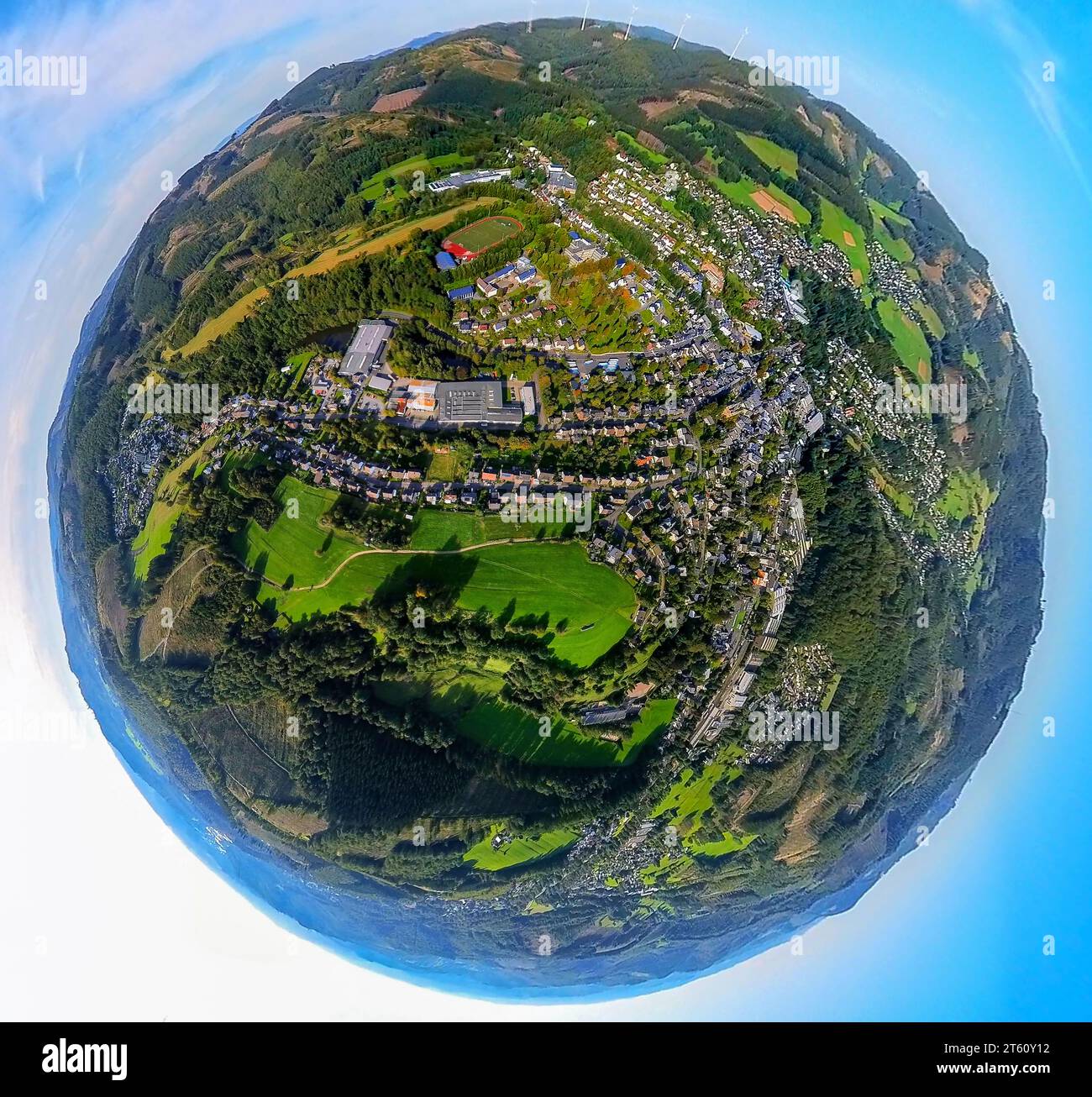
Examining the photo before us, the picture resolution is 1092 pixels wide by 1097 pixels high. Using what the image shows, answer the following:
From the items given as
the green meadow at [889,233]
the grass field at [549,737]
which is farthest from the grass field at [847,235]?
the grass field at [549,737]

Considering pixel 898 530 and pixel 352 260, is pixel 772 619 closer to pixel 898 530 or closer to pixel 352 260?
pixel 898 530

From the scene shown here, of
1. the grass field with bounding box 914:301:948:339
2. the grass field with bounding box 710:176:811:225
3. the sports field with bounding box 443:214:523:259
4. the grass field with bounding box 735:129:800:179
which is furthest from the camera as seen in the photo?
the grass field with bounding box 735:129:800:179

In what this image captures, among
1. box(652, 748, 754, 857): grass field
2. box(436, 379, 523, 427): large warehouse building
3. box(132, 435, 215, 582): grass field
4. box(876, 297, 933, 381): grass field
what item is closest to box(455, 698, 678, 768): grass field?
box(652, 748, 754, 857): grass field

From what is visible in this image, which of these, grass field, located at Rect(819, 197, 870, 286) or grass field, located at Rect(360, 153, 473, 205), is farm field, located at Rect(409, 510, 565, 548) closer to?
grass field, located at Rect(360, 153, 473, 205)

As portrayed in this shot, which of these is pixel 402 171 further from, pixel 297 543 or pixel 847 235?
pixel 847 235

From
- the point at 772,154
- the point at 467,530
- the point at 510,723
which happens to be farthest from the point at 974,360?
the point at 510,723

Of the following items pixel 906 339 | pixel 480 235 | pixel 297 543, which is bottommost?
pixel 297 543

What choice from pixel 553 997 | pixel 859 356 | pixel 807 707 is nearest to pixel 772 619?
pixel 807 707
